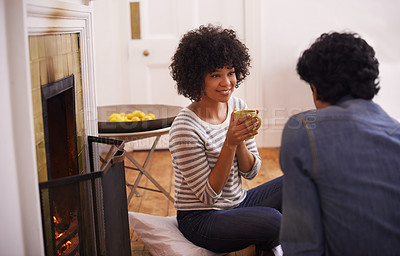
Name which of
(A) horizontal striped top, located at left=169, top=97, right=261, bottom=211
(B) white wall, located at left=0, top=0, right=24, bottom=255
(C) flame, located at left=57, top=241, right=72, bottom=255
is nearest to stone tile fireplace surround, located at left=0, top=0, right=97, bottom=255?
(B) white wall, located at left=0, top=0, right=24, bottom=255

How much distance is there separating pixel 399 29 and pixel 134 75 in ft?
7.88

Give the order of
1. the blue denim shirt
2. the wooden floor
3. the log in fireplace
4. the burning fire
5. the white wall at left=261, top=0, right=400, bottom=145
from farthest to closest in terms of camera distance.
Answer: the white wall at left=261, top=0, right=400, bottom=145 → the wooden floor → the burning fire → the log in fireplace → the blue denim shirt

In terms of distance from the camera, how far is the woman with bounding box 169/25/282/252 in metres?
1.84

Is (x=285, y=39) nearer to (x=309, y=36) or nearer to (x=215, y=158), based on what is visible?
(x=309, y=36)

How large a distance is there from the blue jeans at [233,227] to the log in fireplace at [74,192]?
309 millimetres

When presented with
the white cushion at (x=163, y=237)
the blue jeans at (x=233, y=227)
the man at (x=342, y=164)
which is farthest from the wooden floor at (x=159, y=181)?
the man at (x=342, y=164)

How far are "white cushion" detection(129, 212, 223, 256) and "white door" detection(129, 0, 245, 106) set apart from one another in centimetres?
208

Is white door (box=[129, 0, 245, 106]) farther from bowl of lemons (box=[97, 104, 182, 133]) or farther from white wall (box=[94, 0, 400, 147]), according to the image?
bowl of lemons (box=[97, 104, 182, 133])

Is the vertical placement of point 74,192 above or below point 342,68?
below

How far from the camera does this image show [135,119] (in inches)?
101

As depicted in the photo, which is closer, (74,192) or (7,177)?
(7,177)

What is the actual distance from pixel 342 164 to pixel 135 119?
63.8 inches

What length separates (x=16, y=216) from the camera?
3.85 feet

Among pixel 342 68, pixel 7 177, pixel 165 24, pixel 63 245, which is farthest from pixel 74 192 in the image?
pixel 165 24
